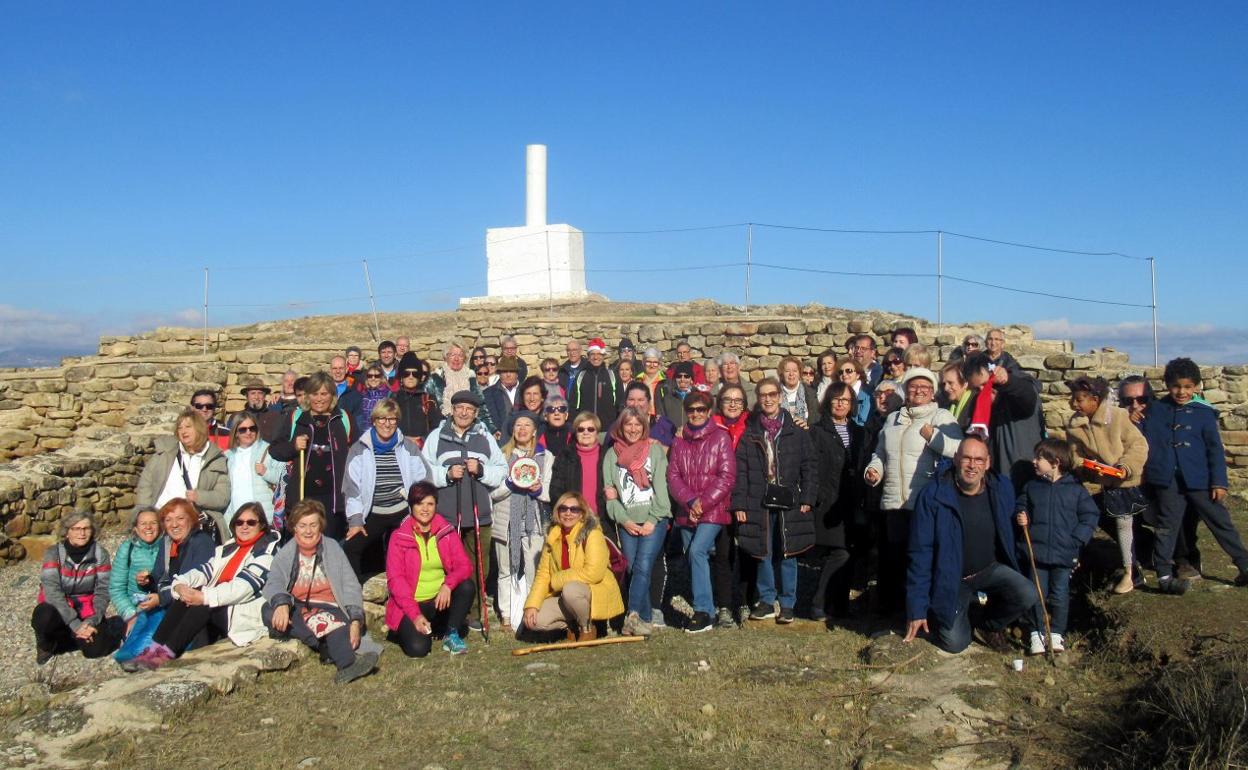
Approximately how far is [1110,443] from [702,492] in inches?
107

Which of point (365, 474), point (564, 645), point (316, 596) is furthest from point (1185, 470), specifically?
point (316, 596)

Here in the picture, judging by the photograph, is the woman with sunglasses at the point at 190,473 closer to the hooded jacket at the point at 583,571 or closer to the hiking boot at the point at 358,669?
the hiking boot at the point at 358,669

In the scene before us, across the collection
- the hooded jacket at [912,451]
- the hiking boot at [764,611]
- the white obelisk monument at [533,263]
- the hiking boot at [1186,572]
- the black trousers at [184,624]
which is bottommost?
the hiking boot at [764,611]

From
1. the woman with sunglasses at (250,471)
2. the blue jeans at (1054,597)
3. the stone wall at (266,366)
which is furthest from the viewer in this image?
the stone wall at (266,366)

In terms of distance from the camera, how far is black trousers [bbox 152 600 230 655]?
6.20 m

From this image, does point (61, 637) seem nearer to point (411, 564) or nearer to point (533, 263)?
point (411, 564)

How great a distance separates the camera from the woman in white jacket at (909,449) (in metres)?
6.43

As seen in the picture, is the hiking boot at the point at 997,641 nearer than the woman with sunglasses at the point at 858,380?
Yes

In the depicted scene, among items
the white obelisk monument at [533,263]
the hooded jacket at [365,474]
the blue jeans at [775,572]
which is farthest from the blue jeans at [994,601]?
the white obelisk monument at [533,263]

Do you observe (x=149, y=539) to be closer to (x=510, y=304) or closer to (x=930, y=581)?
(x=930, y=581)

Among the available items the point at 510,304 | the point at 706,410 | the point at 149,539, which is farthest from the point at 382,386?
the point at 510,304

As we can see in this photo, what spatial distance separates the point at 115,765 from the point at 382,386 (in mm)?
5775

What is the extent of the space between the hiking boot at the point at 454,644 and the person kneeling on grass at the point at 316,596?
522 mm

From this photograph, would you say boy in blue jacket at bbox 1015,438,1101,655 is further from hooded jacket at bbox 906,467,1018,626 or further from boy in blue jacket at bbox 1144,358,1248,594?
boy in blue jacket at bbox 1144,358,1248,594
